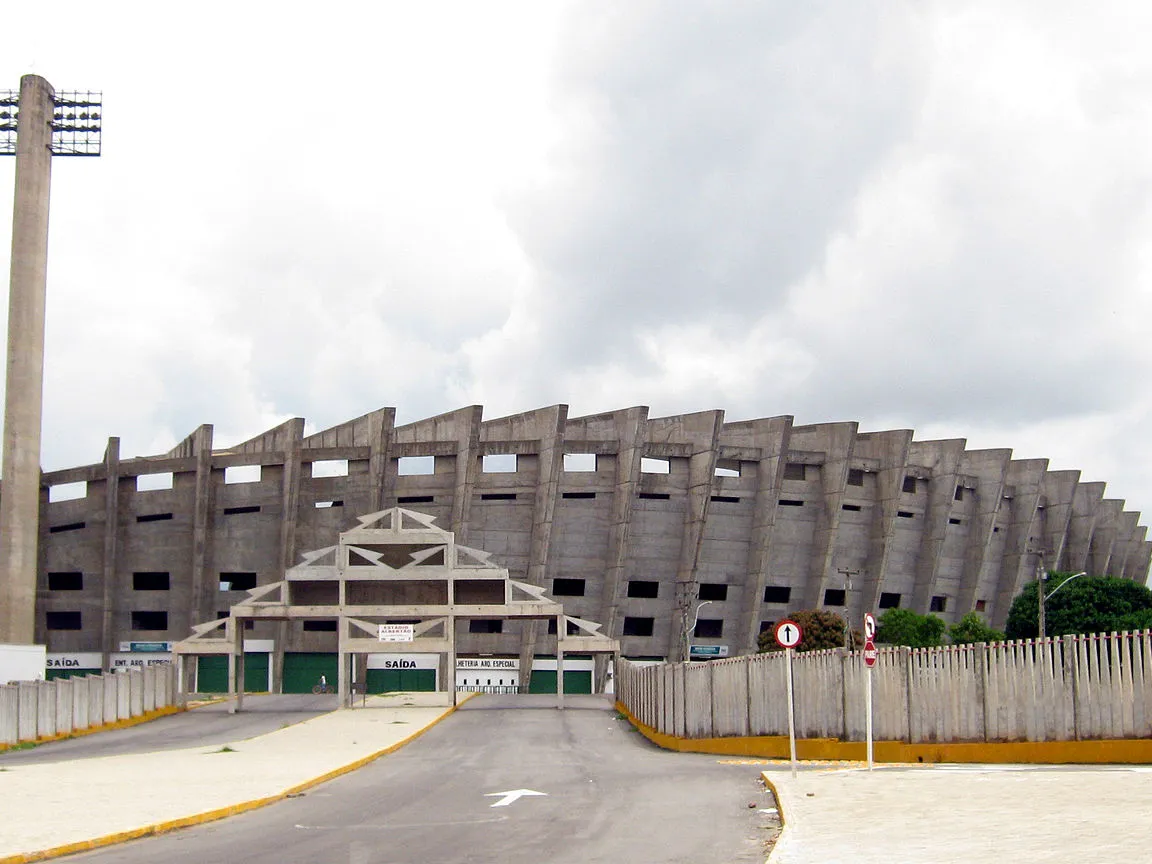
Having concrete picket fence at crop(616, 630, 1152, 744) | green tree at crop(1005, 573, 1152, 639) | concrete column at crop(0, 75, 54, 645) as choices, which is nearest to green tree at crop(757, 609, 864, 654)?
green tree at crop(1005, 573, 1152, 639)

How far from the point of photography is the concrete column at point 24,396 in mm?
67250

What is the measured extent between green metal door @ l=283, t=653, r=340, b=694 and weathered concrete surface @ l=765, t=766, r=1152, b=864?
6165 centimetres

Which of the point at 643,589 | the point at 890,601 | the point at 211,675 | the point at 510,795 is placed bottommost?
the point at 211,675

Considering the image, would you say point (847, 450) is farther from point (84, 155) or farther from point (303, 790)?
point (303, 790)

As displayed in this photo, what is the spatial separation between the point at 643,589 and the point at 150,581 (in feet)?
107

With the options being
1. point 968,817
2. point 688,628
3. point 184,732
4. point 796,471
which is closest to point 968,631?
point 796,471

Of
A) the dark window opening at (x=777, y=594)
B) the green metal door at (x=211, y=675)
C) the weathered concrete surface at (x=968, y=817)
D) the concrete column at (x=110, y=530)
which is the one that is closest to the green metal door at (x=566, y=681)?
the dark window opening at (x=777, y=594)

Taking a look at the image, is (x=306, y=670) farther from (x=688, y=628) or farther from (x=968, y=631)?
(x=968, y=631)

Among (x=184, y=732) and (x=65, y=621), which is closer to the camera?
(x=184, y=732)

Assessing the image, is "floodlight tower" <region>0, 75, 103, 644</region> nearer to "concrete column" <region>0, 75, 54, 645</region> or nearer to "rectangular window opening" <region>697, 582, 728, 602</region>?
"concrete column" <region>0, 75, 54, 645</region>

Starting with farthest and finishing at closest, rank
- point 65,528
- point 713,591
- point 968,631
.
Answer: point 713,591 → point 968,631 → point 65,528

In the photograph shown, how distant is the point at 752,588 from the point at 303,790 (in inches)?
2435

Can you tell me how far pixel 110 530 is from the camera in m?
75.6

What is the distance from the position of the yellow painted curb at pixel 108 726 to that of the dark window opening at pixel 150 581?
2845 centimetres
